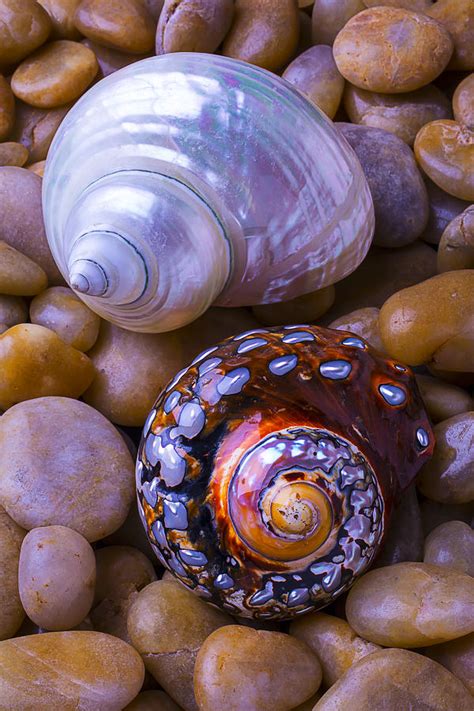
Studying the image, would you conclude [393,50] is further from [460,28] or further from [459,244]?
[459,244]

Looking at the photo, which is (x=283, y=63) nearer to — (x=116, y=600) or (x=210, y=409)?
(x=210, y=409)

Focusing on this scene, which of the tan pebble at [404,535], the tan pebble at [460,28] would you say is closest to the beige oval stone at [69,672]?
the tan pebble at [404,535]

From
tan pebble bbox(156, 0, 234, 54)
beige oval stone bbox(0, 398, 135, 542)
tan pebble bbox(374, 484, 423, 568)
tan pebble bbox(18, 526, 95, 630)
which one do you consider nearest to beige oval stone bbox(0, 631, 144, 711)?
tan pebble bbox(18, 526, 95, 630)

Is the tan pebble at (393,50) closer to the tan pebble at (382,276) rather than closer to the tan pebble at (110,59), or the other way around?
the tan pebble at (382,276)

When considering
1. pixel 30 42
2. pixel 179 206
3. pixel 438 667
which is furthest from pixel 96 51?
pixel 438 667

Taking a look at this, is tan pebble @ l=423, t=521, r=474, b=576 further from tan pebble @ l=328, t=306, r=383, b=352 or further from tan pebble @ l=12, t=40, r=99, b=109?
tan pebble @ l=12, t=40, r=99, b=109

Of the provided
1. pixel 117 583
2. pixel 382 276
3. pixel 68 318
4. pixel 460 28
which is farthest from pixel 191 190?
pixel 460 28
